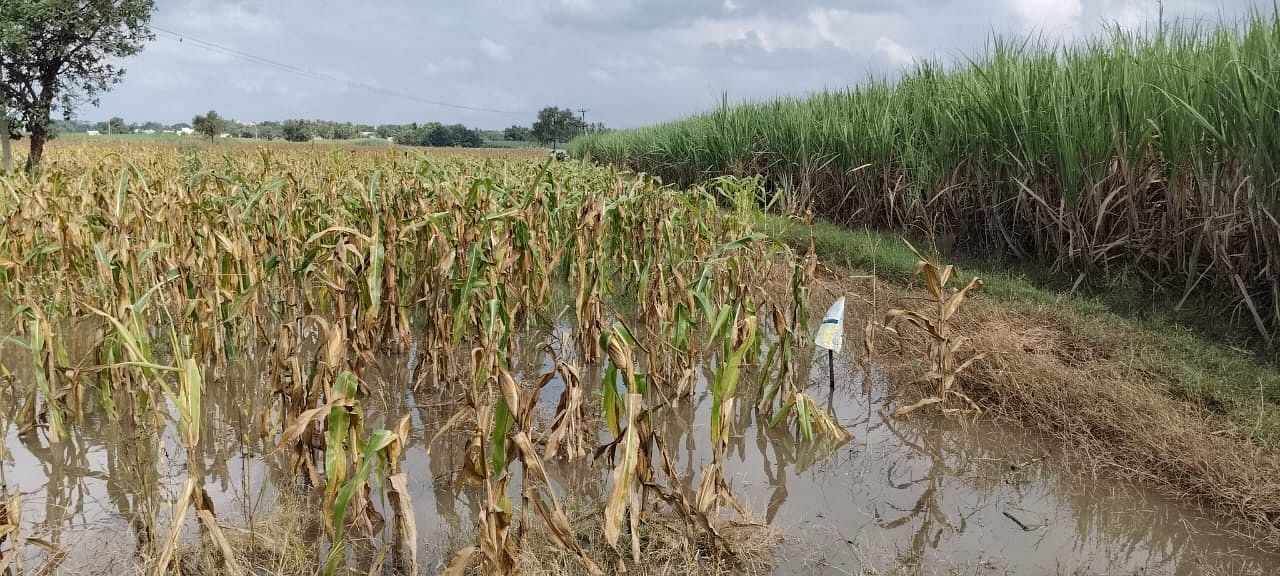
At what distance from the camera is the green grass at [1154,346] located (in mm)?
3416

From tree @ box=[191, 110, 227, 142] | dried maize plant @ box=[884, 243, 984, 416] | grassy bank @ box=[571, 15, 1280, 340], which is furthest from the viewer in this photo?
tree @ box=[191, 110, 227, 142]

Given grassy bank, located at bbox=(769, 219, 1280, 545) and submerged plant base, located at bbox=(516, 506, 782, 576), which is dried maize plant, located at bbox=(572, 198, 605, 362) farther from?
grassy bank, located at bbox=(769, 219, 1280, 545)

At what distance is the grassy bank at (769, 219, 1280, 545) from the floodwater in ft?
0.49

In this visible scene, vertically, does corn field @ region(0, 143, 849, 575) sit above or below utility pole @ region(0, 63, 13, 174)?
below

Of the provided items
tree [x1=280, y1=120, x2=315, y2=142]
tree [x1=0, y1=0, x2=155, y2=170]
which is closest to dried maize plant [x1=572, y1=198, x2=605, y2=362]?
tree [x1=0, y1=0, x2=155, y2=170]

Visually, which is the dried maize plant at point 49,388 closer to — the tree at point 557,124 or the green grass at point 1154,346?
the green grass at point 1154,346

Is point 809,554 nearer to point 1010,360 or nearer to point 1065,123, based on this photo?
point 1010,360

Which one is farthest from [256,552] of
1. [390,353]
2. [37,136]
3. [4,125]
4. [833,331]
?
[37,136]

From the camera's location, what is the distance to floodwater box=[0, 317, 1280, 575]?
2.39 m

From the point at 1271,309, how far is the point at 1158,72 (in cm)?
185

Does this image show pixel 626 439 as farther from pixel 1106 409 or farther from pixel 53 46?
pixel 53 46

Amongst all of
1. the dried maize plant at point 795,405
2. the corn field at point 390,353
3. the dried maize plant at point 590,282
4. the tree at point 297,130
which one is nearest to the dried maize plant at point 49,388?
the corn field at point 390,353

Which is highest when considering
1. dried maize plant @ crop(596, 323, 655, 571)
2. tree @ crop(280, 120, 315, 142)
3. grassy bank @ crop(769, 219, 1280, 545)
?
tree @ crop(280, 120, 315, 142)

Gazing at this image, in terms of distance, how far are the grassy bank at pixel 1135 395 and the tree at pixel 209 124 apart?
182 ft
